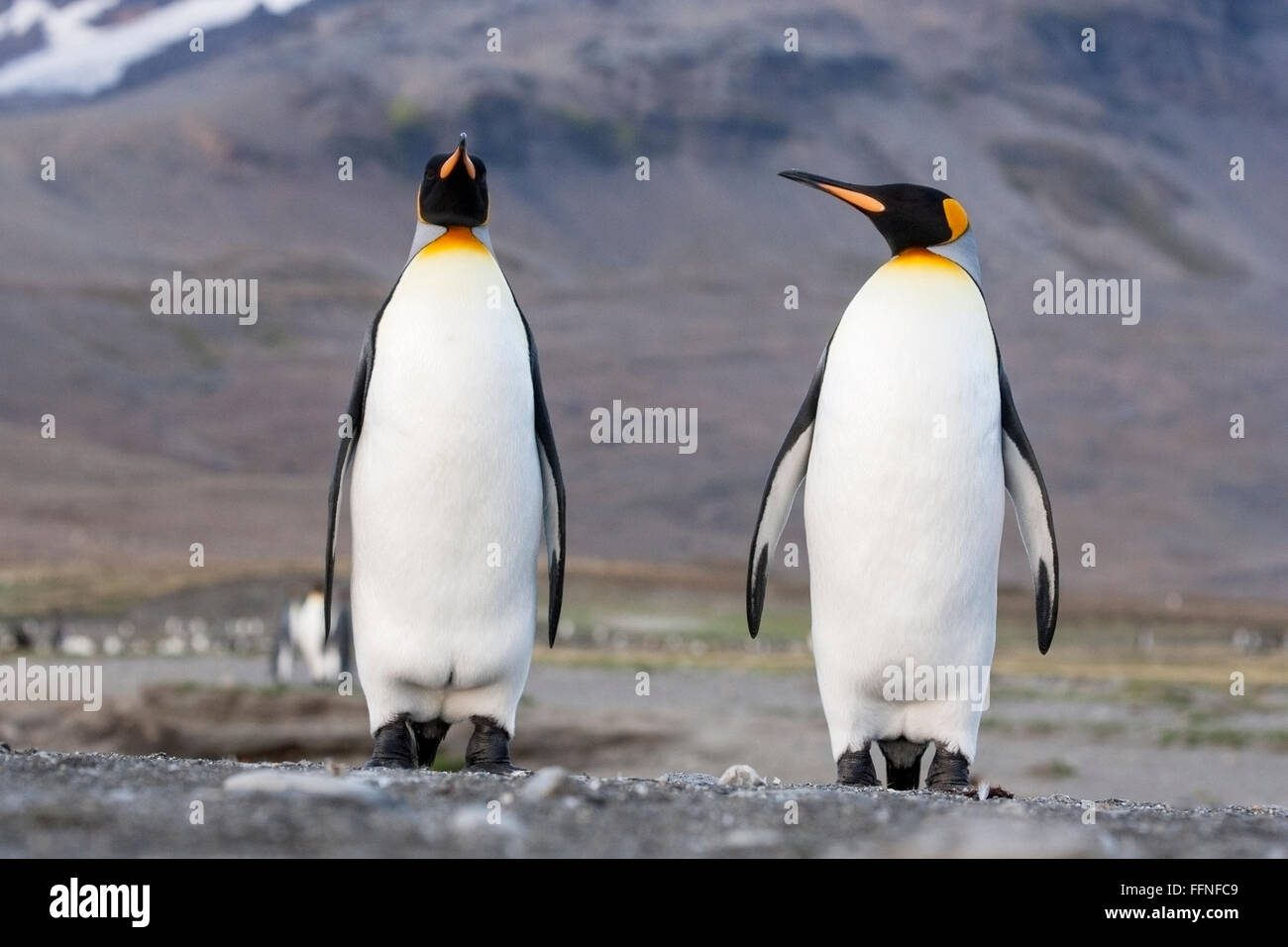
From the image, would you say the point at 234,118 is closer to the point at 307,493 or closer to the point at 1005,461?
the point at 307,493

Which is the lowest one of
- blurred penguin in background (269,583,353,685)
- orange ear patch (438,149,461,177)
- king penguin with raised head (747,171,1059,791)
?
blurred penguin in background (269,583,353,685)

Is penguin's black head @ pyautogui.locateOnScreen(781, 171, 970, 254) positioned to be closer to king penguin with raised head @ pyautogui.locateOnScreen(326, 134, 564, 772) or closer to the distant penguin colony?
the distant penguin colony

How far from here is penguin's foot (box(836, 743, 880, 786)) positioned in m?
6.01

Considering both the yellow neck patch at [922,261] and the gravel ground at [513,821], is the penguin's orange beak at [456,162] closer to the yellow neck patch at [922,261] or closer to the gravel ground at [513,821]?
the yellow neck patch at [922,261]

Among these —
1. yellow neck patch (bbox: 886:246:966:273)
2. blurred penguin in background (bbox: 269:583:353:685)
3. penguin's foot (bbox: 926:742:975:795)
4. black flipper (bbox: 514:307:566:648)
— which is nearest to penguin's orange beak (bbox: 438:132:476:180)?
black flipper (bbox: 514:307:566:648)

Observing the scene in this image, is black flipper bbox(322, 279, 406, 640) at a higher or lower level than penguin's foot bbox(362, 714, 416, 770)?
higher

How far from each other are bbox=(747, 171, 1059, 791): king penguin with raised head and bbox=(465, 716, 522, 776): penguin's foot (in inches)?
38.2

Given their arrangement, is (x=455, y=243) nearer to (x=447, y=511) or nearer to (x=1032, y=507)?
(x=447, y=511)

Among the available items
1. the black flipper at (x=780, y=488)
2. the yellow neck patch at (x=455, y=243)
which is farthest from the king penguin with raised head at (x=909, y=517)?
the yellow neck patch at (x=455, y=243)

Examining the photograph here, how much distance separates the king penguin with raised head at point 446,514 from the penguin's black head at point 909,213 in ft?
4.60

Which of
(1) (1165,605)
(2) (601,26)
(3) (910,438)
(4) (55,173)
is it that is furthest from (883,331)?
(2) (601,26)

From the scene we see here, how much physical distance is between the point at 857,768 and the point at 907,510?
0.94 meters

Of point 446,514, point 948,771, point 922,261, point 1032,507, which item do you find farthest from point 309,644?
point 948,771

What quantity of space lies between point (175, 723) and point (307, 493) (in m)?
52.0
